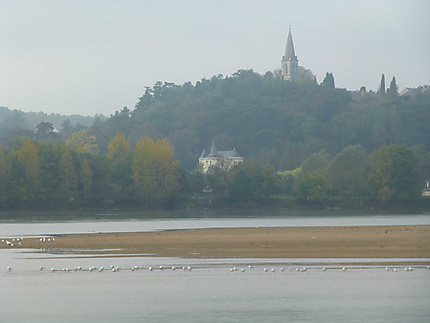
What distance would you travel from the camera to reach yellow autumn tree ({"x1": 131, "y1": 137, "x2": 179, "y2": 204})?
109m

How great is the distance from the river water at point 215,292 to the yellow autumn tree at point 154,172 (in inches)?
2831

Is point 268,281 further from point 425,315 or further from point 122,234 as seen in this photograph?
point 122,234

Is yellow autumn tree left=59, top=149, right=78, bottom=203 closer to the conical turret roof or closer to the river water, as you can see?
the river water

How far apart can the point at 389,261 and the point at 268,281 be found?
685cm

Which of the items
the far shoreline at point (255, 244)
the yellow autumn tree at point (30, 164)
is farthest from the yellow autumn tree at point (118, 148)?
the far shoreline at point (255, 244)

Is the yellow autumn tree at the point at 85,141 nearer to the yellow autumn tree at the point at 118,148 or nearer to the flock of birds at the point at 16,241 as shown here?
the yellow autumn tree at the point at 118,148

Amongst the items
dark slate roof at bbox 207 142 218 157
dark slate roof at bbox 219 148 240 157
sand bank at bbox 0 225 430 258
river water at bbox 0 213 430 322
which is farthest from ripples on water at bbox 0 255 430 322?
dark slate roof at bbox 207 142 218 157

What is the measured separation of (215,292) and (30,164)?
78.1 m

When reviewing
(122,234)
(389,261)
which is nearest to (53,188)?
(122,234)

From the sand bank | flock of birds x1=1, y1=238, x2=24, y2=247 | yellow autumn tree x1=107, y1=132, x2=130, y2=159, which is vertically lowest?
flock of birds x1=1, y1=238, x2=24, y2=247

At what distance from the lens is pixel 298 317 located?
24.7 meters

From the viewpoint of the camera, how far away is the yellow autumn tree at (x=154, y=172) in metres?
109

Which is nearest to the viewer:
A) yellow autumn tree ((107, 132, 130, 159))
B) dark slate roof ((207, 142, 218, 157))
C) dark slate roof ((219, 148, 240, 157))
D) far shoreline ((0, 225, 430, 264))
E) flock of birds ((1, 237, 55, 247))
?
far shoreline ((0, 225, 430, 264))

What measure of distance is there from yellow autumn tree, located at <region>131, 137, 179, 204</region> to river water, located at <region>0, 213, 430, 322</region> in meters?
71.9
